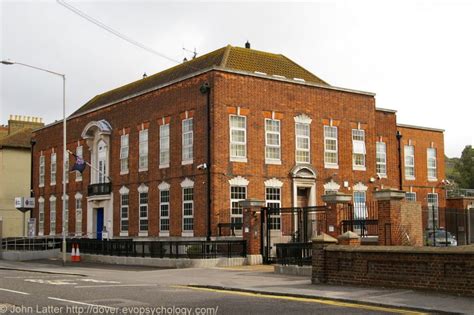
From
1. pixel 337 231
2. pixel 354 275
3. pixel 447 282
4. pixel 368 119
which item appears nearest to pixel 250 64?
pixel 368 119

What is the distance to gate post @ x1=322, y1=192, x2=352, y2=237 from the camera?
23.0 meters

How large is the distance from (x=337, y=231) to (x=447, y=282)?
326 inches

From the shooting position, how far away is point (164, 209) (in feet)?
108

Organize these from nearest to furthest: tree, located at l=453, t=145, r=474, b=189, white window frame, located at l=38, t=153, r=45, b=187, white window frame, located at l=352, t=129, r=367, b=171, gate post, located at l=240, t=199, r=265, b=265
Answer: gate post, located at l=240, t=199, r=265, b=265, white window frame, located at l=352, t=129, r=367, b=171, white window frame, located at l=38, t=153, r=45, b=187, tree, located at l=453, t=145, r=474, b=189

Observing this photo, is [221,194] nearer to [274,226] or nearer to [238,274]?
[274,226]

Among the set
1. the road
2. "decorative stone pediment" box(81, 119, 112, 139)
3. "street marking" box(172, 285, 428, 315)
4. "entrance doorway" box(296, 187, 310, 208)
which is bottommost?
"street marking" box(172, 285, 428, 315)

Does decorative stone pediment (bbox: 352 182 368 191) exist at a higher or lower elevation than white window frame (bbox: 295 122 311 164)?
lower

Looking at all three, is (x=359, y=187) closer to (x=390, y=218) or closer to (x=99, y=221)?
(x=390, y=218)

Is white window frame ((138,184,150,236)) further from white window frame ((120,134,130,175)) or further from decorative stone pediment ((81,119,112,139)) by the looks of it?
decorative stone pediment ((81,119,112,139))

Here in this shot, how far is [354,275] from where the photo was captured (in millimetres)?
16984

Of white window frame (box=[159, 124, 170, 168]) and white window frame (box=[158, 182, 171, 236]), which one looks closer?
white window frame (box=[158, 182, 171, 236])

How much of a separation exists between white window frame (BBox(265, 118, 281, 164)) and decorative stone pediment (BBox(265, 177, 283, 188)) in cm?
89

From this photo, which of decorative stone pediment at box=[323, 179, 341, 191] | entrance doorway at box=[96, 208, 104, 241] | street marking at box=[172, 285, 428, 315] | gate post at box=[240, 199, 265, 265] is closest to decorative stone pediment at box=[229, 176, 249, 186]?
gate post at box=[240, 199, 265, 265]

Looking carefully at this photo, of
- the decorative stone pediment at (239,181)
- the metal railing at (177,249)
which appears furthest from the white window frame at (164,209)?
the decorative stone pediment at (239,181)
